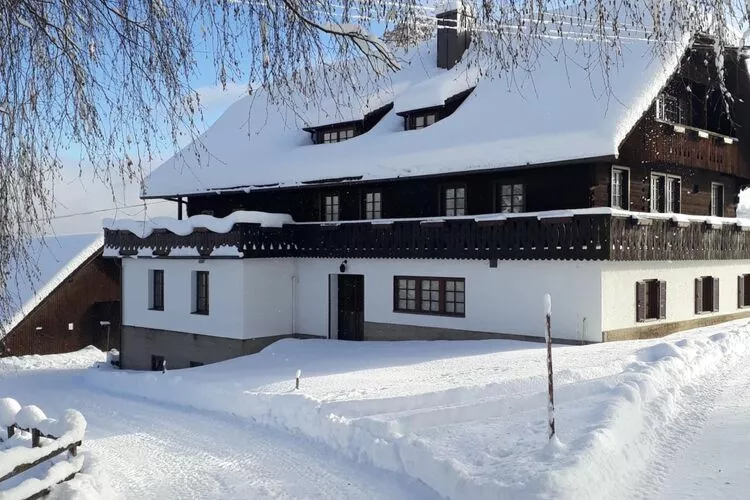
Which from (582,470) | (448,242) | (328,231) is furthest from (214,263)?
(582,470)

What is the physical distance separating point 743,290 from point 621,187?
8.19 metres

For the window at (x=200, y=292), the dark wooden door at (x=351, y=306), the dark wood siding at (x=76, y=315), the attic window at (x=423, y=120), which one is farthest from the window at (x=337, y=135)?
the dark wood siding at (x=76, y=315)

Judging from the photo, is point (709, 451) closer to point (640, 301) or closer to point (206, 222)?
point (640, 301)

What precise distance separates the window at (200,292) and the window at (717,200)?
16.2 m

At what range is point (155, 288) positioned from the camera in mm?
23625

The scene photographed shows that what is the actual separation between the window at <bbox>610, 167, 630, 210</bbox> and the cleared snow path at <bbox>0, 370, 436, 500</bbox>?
10.7 m

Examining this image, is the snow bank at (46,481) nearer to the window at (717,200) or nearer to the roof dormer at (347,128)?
the roof dormer at (347,128)

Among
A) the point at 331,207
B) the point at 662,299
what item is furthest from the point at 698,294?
the point at 331,207

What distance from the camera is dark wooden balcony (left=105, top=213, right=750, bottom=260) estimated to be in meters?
16.0

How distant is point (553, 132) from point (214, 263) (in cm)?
1078

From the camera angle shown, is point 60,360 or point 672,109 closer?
point 672,109

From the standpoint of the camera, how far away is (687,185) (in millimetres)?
20391

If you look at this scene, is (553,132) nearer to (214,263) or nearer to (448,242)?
(448,242)

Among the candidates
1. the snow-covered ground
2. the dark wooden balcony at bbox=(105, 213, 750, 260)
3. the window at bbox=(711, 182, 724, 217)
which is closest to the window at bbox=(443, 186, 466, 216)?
the dark wooden balcony at bbox=(105, 213, 750, 260)
